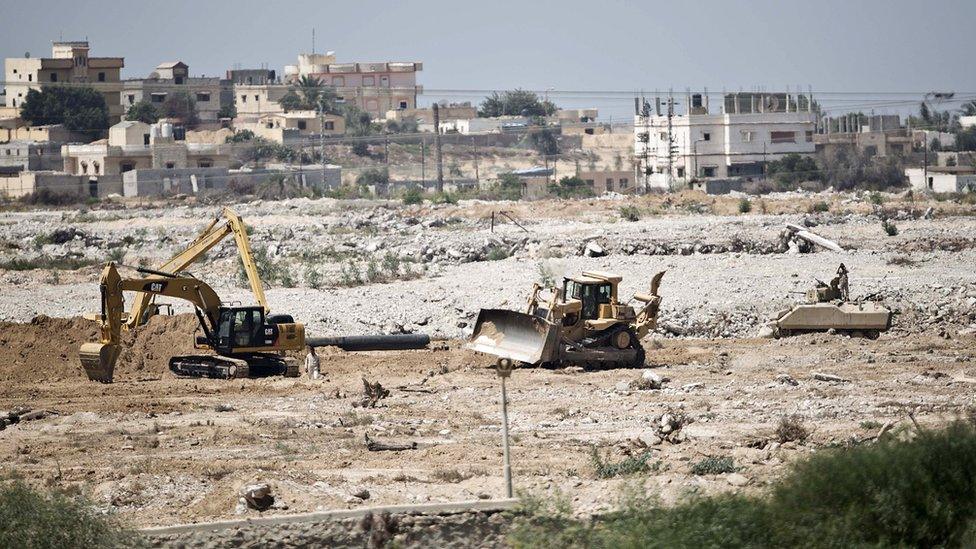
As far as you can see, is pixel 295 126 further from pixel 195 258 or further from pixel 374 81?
pixel 195 258

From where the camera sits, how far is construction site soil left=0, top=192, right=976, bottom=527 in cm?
1780

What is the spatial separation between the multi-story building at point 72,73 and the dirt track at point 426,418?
83.5m

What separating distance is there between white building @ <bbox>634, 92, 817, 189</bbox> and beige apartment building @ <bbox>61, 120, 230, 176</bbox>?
84.1 feet

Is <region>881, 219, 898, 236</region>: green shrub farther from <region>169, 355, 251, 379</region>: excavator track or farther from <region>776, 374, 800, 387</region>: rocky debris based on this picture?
<region>169, 355, 251, 379</region>: excavator track

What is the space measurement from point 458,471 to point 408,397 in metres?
5.91

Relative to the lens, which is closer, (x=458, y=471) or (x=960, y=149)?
(x=458, y=471)

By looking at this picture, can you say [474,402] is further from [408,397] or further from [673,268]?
[673,268]

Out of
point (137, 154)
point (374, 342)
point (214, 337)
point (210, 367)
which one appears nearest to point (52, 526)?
point (210, 367)

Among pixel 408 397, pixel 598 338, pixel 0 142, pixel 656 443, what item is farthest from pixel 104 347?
pixel 0 142

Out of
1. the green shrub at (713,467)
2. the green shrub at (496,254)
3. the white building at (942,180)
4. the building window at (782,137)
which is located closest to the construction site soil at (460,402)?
the green shrub at (713,467)

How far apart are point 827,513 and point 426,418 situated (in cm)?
891

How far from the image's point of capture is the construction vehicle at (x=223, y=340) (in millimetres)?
25609

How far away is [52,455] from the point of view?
1967 cm

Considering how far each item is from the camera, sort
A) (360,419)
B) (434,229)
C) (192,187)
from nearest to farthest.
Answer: (360,419), (434,229), (192,187)
